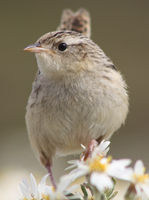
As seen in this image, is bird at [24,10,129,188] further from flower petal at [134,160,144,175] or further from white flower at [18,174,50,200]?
flower petal at [134,160,144,175]

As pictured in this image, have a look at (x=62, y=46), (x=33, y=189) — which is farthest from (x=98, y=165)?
(x=62, y=46)

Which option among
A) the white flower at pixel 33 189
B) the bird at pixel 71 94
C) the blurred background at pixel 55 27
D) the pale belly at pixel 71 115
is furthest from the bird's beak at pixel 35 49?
the blurred background at pixel 55 27

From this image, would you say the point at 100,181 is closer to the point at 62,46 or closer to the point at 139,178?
the point at 139,178

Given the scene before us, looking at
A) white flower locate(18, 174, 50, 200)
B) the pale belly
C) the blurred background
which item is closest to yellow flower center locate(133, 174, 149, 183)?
white flower locate(18, 174, 50, 200)

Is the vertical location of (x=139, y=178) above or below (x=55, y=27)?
below

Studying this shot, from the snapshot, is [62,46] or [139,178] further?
[62,46]

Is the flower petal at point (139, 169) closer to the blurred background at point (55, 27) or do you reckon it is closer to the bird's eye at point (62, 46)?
the bird's eye at point (62, 46)

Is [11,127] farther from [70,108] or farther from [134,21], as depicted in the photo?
[70,108]
